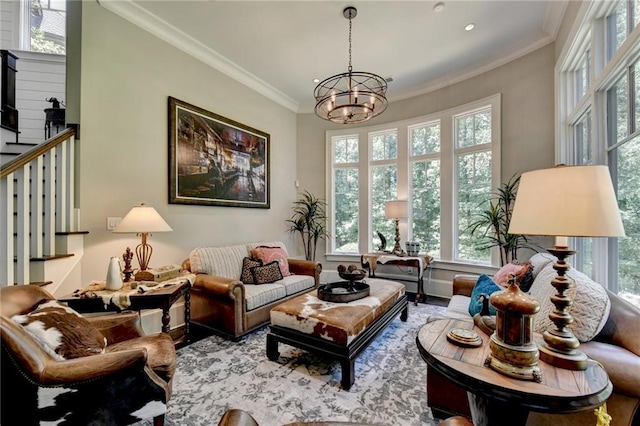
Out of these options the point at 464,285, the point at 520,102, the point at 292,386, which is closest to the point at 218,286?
the point at 292,386

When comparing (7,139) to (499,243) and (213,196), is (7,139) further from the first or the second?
(499,243)

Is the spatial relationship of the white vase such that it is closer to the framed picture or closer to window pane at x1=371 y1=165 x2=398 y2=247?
the framed picture

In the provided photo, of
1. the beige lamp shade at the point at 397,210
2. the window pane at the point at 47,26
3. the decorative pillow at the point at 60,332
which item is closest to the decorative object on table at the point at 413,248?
the beige lamp shade at the point at 397,210

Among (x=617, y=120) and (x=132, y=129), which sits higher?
(x=132, y=129)

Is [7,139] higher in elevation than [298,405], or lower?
higher

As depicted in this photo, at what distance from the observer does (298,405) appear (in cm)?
191

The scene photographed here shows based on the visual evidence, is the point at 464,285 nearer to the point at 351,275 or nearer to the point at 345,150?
the point at 351,275

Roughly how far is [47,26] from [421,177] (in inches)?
279

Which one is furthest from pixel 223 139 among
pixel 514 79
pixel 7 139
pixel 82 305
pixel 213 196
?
pixel 514 79

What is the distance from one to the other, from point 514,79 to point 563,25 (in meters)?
0.84

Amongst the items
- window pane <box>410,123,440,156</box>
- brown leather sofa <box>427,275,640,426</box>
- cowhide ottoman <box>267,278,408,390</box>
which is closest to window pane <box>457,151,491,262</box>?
window pane <box>410,123,440,156</box>

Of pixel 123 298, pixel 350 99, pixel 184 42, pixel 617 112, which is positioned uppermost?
pixel 184 42

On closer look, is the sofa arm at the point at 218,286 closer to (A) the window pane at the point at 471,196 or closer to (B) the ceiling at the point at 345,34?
(B) the ceiling at the point at 345,34

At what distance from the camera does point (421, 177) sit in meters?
4.74
